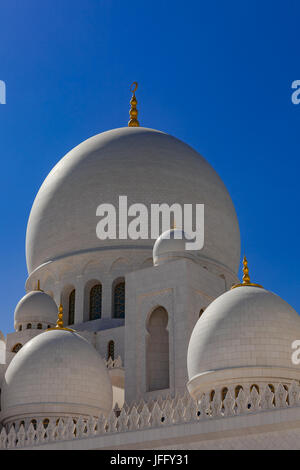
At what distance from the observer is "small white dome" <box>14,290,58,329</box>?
82.9 ft

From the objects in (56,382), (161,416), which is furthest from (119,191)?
(161,416)

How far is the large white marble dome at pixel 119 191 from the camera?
26.4 meters

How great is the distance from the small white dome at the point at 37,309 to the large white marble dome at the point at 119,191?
1889 mm

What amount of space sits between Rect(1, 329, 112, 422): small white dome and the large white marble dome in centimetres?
670

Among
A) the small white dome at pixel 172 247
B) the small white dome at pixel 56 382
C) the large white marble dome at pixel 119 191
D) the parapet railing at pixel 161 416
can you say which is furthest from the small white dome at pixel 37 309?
the parapet railing at pixel 161 416

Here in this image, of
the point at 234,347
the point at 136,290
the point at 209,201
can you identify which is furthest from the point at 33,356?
the point at 209,201

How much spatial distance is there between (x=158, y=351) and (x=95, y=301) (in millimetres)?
5274

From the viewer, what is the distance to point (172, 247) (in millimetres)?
22016

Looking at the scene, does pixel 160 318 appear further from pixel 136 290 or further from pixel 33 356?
pixel 33 356

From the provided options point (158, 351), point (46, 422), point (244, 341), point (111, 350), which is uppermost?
point (111, 350)

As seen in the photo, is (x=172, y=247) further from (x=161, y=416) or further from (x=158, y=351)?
(x=161, y=416)

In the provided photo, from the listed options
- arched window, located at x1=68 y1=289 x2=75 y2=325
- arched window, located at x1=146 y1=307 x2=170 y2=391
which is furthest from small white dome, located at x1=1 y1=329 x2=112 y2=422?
arched window, located at x1=68 y1=289 x2=75 y2=325

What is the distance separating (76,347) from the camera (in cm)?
1958

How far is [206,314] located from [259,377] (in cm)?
223
